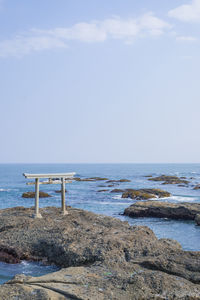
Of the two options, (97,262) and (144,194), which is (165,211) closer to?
(144,194)

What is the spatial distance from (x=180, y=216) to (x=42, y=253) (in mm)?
15617

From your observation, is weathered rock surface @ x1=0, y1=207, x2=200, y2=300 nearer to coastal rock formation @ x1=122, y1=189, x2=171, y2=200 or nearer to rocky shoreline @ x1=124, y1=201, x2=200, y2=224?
rocky shoreline @ x1=124, y1=201, x2=200, y2=224

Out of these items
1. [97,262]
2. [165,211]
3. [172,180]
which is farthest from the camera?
[172,180]

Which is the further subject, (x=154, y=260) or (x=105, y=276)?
(x=154, y=260)

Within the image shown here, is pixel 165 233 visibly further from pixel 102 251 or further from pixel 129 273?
pixel 129 273

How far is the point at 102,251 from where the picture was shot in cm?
1171

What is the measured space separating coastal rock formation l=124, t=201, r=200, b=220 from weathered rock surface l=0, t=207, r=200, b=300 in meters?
10.7

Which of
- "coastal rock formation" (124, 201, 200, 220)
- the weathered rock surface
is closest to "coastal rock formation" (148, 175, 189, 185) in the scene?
"coastal rock formation" (124, 201, 200, 220)

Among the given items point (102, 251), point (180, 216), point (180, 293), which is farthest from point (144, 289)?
point (180, 216)

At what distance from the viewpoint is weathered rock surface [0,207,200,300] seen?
300 inches

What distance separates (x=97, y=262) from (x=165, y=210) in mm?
17679

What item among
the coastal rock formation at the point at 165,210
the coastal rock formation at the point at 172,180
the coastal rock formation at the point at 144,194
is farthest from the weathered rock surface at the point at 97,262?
the coastal rock formation at the point at 172,180

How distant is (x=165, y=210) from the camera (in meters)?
26.8

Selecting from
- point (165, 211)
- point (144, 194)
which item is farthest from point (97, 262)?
point (144, 194)
